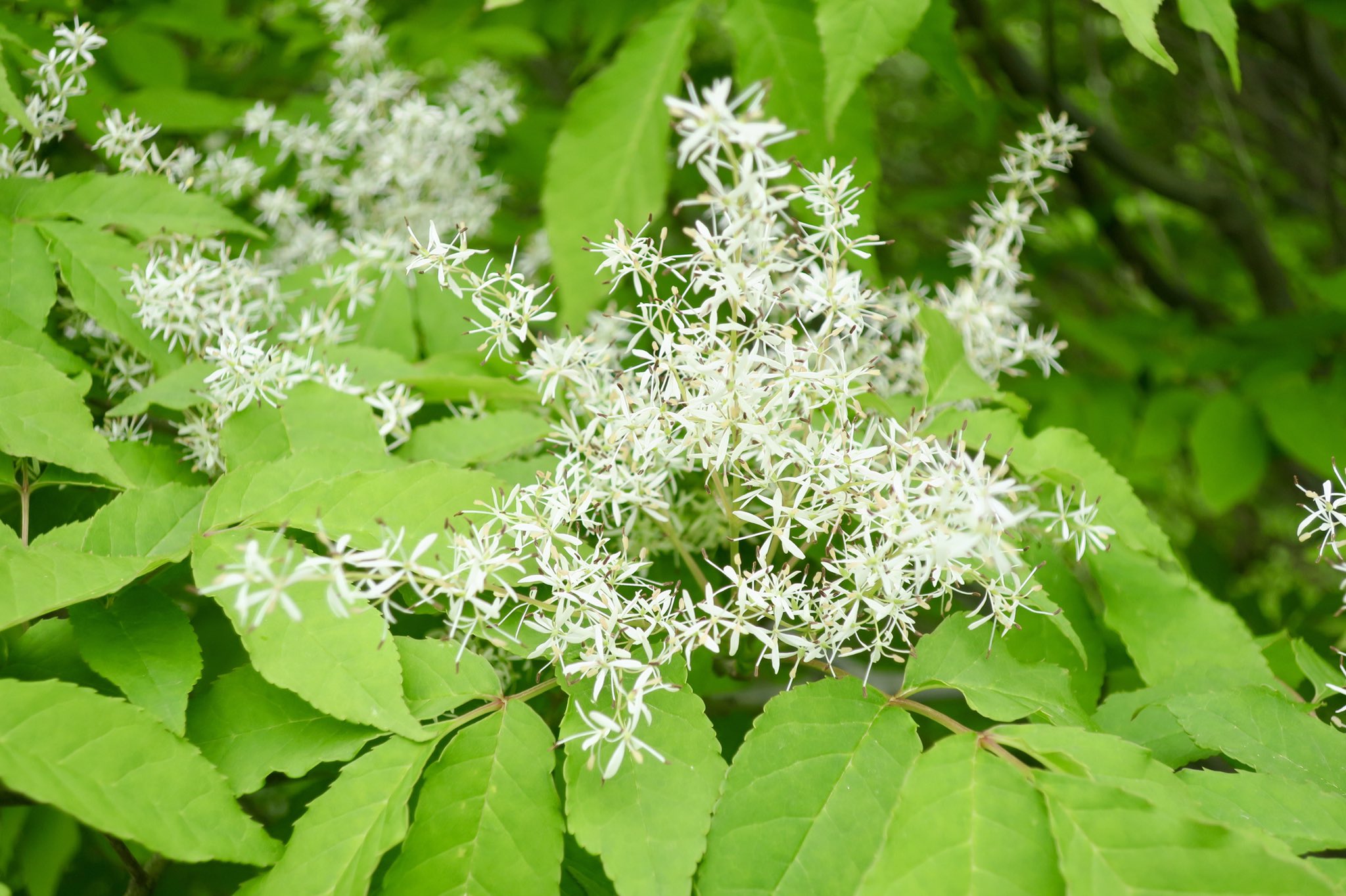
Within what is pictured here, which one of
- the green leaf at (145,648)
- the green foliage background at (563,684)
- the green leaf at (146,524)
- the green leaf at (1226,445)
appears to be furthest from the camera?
the green leaf at (1226,445)

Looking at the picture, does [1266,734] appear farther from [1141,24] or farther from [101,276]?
[101,276]

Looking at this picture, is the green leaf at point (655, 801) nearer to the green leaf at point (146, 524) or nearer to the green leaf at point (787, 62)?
the green leaf at point (146, 524)

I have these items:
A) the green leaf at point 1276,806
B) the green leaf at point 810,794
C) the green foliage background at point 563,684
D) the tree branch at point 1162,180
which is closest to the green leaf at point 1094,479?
the green foliage background at point 563,684

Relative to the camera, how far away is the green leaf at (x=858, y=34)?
167 cm

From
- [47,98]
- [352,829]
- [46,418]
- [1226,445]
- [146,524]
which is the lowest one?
[1226,445]

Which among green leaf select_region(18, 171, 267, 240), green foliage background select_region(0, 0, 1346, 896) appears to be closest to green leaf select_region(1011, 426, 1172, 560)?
green foliage background select_region(0, 0, 1346, 896)

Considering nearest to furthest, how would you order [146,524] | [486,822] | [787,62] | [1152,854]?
[1152,854] < [486,822] < [146,524] < [787,62]

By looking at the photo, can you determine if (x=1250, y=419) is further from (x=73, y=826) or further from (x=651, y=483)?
(x=73, y=826)

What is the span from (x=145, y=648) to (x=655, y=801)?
0.74 metres

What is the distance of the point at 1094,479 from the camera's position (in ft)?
5.55

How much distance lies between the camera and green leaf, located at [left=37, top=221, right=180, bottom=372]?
67.4 inches

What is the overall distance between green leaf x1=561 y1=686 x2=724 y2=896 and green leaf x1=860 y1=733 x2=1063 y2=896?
0.22m

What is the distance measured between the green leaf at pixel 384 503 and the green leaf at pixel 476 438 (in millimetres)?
266

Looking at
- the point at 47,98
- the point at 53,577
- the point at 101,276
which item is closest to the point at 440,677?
the point at 53,577
